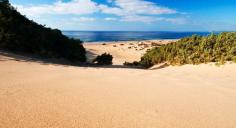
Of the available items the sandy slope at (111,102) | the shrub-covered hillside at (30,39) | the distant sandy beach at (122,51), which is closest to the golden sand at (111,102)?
the sandy slope at (111,102)

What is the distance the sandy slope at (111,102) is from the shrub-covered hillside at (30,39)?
18.0ft

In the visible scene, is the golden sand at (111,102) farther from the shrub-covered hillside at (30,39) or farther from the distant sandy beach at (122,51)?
the distant sandy beach at (122,51)

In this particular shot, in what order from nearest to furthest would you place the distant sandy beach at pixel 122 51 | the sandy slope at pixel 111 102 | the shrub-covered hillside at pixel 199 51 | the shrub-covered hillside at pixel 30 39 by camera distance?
the sandy slope at pixel 111 102 < the shrub-covered hillside at pixel 199 51 < the shrub-covered hillside at pixel 30 39 < the distant sandy beach at pixel 122 51

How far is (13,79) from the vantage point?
4.95m

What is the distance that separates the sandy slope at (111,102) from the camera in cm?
303

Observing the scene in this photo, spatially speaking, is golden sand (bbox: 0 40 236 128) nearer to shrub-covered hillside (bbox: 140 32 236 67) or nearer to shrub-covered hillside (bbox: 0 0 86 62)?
shrub-covered hillside (bbox: 140 32 236 67)

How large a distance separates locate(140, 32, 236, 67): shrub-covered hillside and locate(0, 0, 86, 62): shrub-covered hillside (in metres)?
3.93

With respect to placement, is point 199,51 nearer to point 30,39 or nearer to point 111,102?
point 111,102

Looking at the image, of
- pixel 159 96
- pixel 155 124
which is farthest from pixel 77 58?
pixel 155 124

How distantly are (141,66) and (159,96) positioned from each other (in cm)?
806

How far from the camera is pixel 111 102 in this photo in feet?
12.7

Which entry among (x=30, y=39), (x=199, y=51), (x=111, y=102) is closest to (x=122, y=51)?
(x=30, y=39)

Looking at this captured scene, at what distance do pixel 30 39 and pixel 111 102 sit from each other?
8903 millimetres

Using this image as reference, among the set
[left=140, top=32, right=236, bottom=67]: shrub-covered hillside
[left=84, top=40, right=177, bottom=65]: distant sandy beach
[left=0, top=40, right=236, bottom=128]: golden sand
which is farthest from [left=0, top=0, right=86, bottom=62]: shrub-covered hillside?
[left=0, top=40, right=236, bottom=128]: golden sand
